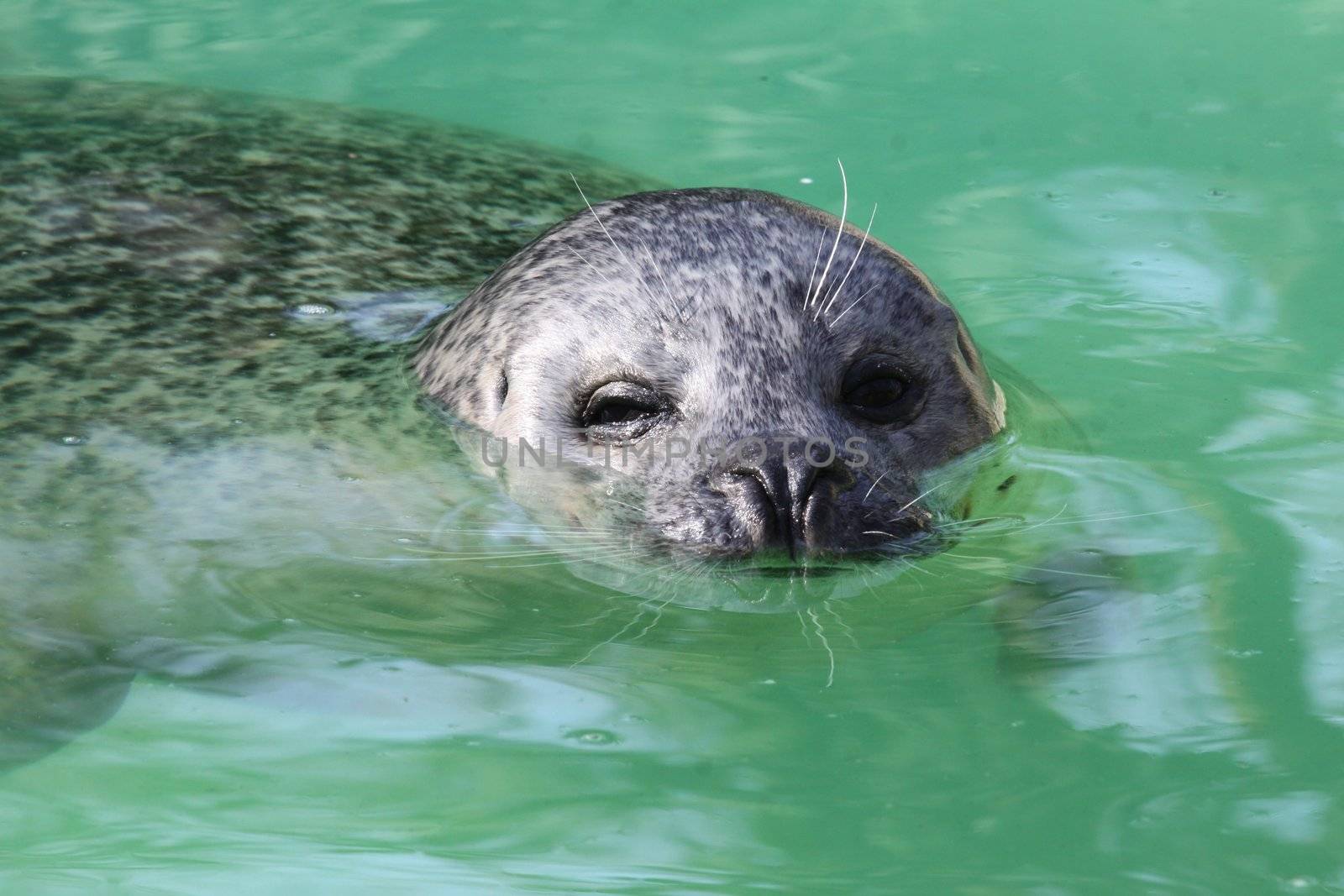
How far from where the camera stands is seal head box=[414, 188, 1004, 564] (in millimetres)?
3283

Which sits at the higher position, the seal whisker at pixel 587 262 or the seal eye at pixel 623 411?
the seal whisker at pixel 587 262

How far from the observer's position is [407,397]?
4078 mm

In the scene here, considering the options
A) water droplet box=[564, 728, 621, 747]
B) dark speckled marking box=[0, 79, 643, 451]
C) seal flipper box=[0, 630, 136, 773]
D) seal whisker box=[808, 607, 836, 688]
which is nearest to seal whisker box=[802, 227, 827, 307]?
seal whisker box=[808, 607, 836, 688]

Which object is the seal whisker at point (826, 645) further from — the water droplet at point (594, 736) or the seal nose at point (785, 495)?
the water droplet at point (594, 736)

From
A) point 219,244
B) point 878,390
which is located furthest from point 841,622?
point 219,244

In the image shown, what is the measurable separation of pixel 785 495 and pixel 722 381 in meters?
0.42

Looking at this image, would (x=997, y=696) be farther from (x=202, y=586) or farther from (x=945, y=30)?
(x=945, y=30)

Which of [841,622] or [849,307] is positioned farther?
[849,307]

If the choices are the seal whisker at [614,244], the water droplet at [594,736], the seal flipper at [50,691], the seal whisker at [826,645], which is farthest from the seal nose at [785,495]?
the seal flipper at [50,691]

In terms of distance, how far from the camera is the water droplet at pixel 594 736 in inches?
114

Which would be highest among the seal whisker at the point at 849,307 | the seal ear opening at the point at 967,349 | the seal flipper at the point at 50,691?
the seal whisker at the point at 849,307

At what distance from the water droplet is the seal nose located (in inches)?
19.0

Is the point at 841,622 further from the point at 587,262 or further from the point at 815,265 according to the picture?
the point at 587,262

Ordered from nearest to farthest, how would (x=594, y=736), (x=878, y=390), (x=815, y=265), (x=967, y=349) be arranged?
(x=594, y=736), (x=878, y=390), (x=815, y=265), (x=967, y=349)
